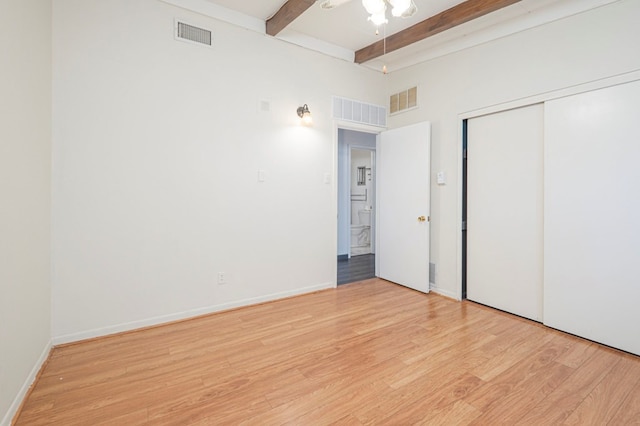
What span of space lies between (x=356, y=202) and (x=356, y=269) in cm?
217

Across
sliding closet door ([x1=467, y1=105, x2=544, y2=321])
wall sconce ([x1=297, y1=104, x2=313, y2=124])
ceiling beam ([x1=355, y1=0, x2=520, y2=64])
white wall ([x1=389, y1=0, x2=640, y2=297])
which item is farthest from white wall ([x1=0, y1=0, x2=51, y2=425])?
sliding closet door ([x1=467, y1=105, x2=544, y2=321])

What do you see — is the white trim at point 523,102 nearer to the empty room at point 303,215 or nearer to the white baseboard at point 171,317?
the empty room at point 303,215

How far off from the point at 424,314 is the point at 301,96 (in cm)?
286

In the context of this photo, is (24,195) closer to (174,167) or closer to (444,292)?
(174,167)

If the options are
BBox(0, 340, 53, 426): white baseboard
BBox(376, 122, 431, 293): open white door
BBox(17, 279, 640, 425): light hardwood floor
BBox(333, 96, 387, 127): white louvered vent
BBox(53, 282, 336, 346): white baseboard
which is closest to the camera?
BBox(0, 340, 53, 426): white baseboard

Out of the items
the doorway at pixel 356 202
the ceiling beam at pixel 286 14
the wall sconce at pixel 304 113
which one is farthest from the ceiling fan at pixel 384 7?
the doorway at pixel 356 202

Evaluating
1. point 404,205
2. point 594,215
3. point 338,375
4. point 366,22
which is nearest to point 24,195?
point 338,375

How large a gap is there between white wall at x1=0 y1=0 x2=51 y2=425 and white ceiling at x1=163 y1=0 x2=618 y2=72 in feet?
4.43

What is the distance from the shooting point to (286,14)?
295cm

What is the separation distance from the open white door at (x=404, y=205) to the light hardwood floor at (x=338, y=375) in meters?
0.99

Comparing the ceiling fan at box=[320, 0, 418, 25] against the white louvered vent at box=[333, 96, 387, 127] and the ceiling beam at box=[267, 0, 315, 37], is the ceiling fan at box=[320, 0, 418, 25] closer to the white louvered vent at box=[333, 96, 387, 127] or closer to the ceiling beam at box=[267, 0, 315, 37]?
the ceiling beam at box=[267, 0, 315, 37]

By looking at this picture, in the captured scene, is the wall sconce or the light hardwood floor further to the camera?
the wall sconce

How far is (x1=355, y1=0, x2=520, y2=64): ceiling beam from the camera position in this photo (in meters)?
2.77

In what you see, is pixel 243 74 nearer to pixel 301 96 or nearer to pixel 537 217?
pixel 301 96
